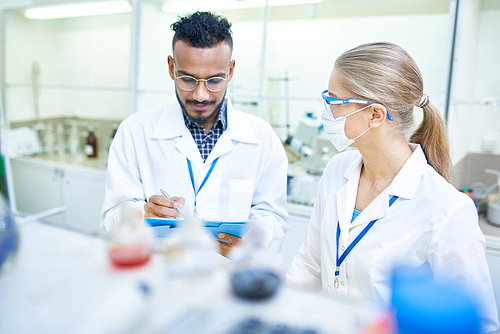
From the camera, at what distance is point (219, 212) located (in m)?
1.58

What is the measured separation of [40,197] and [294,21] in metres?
2.75

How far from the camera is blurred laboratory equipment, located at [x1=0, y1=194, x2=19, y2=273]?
1.83 ft

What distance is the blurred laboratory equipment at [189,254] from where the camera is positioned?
0.54 metres

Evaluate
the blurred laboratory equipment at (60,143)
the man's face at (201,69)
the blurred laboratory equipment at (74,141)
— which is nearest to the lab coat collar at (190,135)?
Answer: the man's face at (201,69)

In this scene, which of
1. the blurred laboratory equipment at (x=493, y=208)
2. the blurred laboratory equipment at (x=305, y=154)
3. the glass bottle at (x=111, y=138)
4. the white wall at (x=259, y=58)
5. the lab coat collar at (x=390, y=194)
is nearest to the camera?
the lab coat collar at (x=390, y=194)

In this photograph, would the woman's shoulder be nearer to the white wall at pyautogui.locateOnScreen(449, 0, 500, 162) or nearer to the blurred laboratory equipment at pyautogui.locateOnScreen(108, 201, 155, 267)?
the blurred laboratory equipment at pyautogui.locateOnScreen(108, 201, 155, 267)

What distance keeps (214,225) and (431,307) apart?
0.83 metres

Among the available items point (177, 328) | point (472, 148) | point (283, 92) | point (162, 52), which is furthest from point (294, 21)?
point (177, 328)

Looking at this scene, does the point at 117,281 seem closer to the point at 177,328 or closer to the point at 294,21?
the point at 177,328

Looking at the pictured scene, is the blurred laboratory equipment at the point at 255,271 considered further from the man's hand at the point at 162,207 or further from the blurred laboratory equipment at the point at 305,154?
the blurred laboratory equipment at the point at 305,154

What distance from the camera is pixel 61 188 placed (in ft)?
11.1

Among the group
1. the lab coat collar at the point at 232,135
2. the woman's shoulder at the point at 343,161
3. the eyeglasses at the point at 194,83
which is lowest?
the woman's shoulder at the point at 343,161

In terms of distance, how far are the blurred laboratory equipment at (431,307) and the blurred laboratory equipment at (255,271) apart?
0.17 m

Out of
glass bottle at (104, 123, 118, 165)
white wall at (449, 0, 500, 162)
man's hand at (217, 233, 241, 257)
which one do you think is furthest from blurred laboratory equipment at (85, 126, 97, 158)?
→ white wall at (449, 0, 500, 162)
